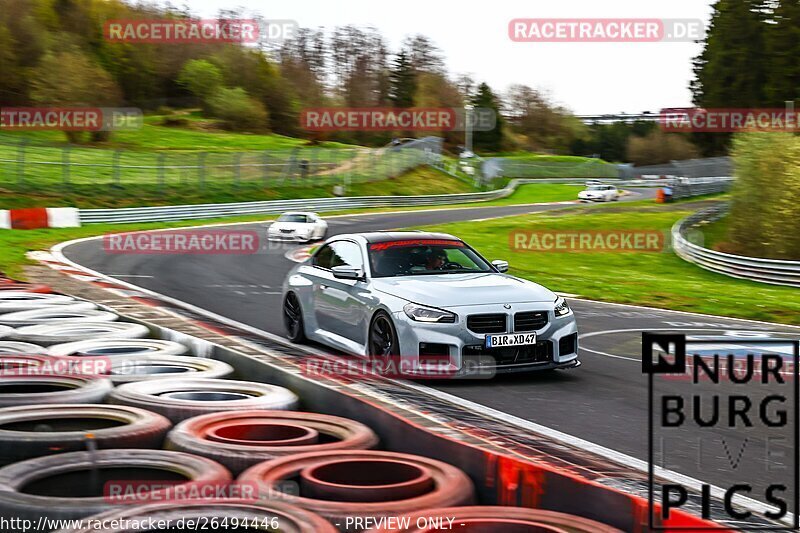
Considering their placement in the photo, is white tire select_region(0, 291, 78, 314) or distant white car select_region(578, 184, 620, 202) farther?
distant white car select_region(578, 184, 620, 202)

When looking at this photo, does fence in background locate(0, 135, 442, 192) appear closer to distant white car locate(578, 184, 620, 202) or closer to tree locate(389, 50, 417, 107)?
distant white car locate(578, 184, 620, 202)

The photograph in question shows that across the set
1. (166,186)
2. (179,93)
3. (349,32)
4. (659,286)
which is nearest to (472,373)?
(659,286)

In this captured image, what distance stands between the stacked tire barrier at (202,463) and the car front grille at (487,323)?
6.81 feet

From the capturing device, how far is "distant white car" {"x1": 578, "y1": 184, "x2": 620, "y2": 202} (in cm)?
6425

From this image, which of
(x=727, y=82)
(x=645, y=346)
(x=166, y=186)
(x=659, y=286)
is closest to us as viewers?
(x=645, y=346)

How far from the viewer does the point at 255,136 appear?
293 feet

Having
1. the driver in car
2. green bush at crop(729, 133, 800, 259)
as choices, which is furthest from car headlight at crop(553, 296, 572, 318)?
green bush at crop(729, 133, 800, 259)

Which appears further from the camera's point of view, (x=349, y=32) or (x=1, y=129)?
(x=349, y=32)

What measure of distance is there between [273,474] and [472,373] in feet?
14.6

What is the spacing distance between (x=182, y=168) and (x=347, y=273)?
1695 inches

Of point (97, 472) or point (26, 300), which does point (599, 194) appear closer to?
point (26, 300)

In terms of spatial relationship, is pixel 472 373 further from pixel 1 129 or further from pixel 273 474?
pixel 1 129

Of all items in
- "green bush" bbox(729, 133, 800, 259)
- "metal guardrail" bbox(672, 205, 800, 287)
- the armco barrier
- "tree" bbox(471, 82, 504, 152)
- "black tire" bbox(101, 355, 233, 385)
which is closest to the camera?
"black tire" bbox(101, 355, 233, 385)

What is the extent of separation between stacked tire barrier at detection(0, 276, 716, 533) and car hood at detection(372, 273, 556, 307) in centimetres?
196
